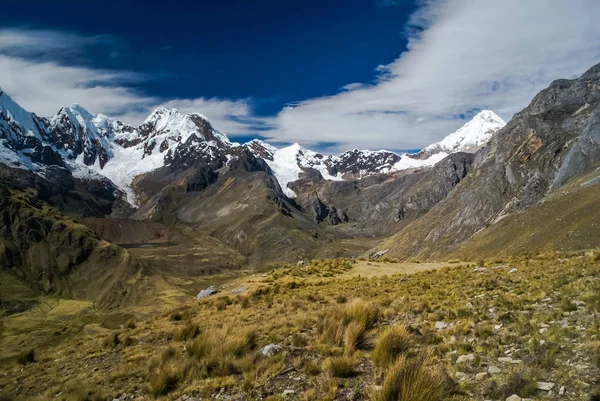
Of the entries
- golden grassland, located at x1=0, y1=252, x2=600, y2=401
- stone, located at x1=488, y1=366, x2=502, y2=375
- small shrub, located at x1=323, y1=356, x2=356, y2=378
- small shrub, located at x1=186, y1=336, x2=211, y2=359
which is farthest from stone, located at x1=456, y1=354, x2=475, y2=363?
small shrub, located at x1=186, y1=336, x2=211, y2=359

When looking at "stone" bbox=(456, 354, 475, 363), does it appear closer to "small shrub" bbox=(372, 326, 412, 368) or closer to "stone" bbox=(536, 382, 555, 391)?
"small shrub" bbox=(372, 326, 412, 368)

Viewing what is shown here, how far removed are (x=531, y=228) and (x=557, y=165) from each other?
258ft

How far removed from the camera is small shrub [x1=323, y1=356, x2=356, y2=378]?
30.6ft

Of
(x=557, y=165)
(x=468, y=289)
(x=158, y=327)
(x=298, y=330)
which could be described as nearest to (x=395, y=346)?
(x=298, y=330)

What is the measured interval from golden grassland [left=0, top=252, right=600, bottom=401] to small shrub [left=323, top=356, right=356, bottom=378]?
0.08 feet

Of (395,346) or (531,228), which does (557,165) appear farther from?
(395,346)

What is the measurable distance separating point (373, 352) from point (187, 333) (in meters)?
8.88

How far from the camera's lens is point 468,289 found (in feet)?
57.5

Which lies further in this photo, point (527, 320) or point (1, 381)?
point (1, 381)

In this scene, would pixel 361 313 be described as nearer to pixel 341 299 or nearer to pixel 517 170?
pixel 341 299

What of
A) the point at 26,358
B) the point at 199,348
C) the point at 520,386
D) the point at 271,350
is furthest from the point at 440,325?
the point at 26,358

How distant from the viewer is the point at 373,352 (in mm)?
9992

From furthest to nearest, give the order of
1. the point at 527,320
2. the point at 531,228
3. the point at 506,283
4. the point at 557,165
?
the point at 557,165
the point at 531,228
the point at 506,283
the point at 527,320

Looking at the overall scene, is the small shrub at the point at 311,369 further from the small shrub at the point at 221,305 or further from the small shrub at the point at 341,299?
the small shrub at the point at 221,305
